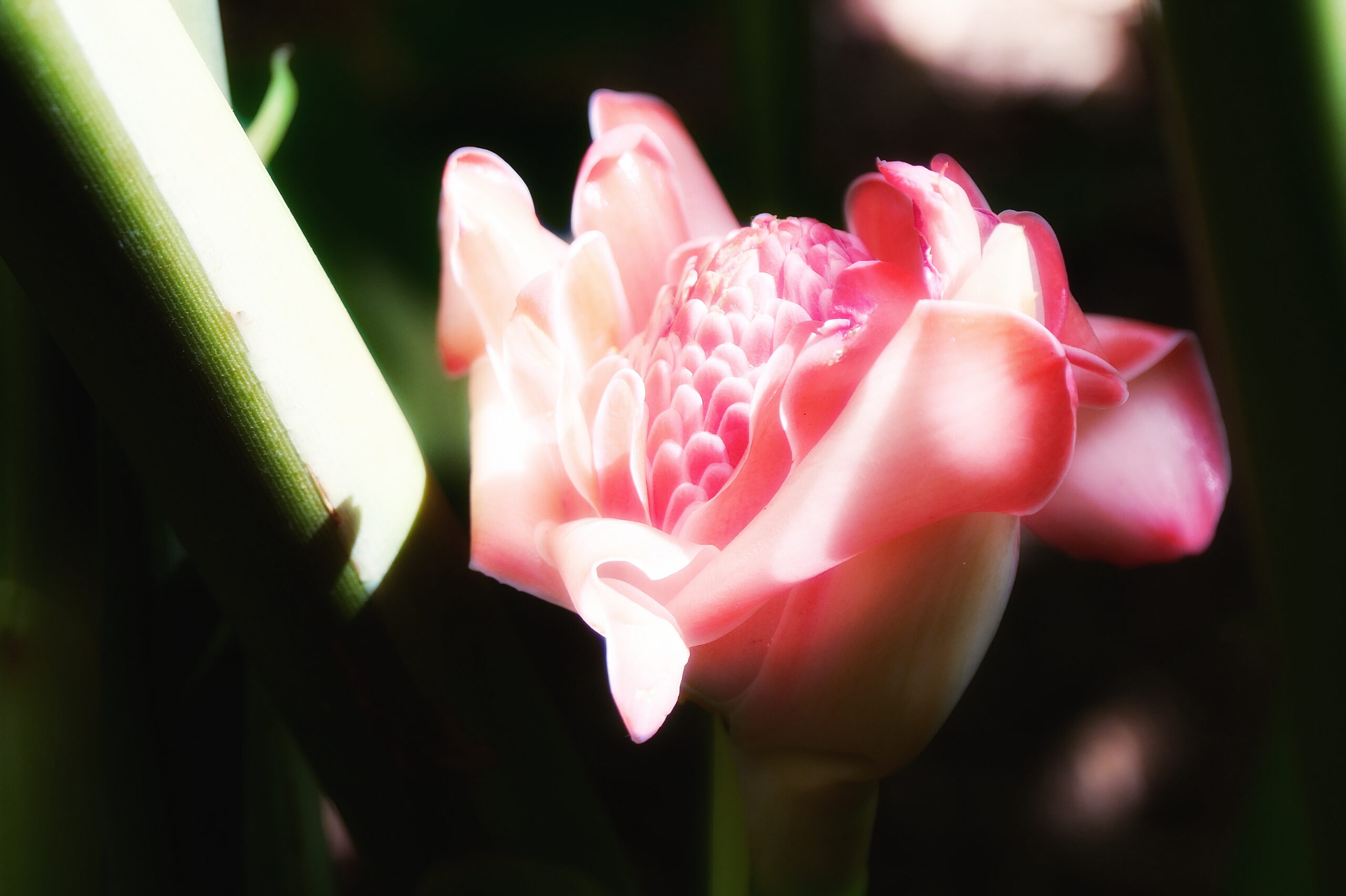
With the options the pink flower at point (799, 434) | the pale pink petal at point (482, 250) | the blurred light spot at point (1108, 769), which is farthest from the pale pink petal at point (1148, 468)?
the blurred light spot at point (1108, 769)

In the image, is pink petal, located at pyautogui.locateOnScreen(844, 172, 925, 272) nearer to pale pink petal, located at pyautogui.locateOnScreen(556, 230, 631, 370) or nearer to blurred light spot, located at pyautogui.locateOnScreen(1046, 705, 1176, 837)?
pale pink petal, located at pyautogui.locateOnScreen(556, 230, 631, 370)

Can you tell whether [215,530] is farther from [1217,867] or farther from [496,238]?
[1217,867]

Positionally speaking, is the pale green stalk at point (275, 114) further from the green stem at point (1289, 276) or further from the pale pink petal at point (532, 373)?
the green stem at point (1289, 276)

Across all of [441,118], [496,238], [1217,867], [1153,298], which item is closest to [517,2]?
[441,118]

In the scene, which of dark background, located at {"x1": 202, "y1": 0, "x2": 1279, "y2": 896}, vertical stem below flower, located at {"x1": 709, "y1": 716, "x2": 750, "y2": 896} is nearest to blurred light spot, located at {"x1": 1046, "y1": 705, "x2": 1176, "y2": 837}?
dark background, located at {"x1": 202, "y1": 0, "x2": 1279, "y2": 896}

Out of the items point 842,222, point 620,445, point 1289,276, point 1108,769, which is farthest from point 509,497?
point 1108,769

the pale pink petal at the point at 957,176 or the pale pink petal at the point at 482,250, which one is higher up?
the pale pink petal at the point at 957,176
